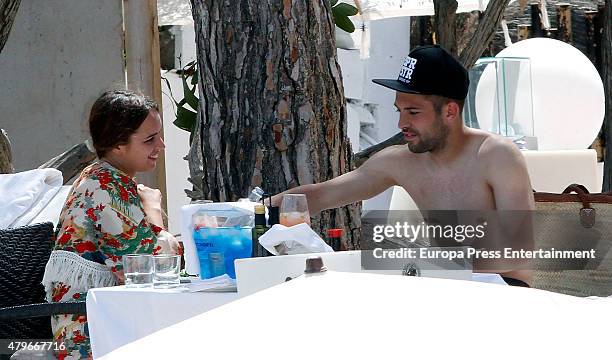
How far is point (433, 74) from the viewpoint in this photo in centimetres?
405

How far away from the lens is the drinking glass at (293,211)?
127 inches

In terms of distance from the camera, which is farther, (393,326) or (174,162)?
(174,162)

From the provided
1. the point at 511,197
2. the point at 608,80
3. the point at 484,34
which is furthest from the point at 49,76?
the point at 511,197

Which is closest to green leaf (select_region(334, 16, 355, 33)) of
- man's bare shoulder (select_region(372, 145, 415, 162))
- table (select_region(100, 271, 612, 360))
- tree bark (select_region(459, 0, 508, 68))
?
tree bark (select_region(459, 0, 508, 68))

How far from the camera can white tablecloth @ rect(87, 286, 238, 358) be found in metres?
2.97

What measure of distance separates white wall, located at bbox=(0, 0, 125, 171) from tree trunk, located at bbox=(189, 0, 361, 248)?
162 inches

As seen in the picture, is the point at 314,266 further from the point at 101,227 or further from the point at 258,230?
the point at 101,227

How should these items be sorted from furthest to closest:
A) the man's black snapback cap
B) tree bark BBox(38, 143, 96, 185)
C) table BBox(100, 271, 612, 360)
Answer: tree bark BBox(38, 143, 96, 185)
the man's black snapback cap
table BBox(100, 271, 612, 360)

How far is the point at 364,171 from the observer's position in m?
4.45

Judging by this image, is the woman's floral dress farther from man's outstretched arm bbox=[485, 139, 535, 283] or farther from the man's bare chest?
man's outstretched arm bbox=[485, 139, 535, 283]

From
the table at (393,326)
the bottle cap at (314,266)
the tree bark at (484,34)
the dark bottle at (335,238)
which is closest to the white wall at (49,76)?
the tree bark at (484,34)

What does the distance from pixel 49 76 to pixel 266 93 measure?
4.52 m

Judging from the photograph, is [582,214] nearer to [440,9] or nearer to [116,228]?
[116,228]

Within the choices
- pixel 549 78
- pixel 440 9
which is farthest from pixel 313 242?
pixel 549 78
